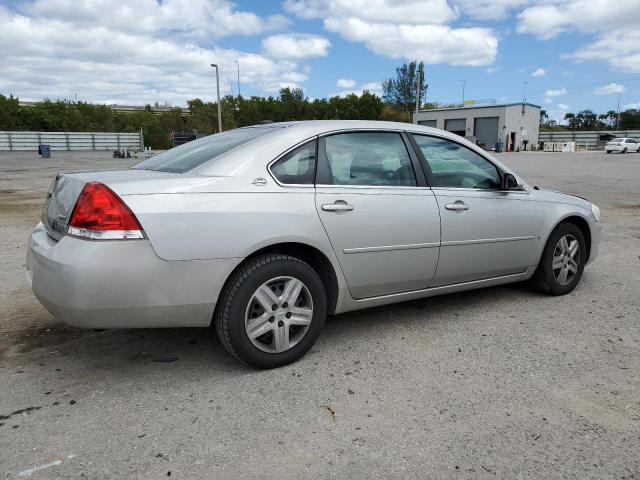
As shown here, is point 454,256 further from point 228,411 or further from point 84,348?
point 84,348

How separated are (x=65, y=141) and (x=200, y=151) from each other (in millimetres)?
62389

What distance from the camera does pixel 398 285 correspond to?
12.3 feet

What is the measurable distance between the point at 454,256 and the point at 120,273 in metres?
2.38

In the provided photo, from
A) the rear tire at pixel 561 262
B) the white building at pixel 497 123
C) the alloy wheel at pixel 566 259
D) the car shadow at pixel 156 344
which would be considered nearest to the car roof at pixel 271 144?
the car shadow at pixel 156 344

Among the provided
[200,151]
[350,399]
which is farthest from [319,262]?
[200,151]

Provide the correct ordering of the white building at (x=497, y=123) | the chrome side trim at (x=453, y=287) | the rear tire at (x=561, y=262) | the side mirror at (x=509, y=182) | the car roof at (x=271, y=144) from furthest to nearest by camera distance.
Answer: the white building at (x=497, y=123), the rear tire at (x=561, y=262), the side mirror at (x=509, y=182), the chrome side trim at (x=453, y=287), the car roof at (x=271, y=144)

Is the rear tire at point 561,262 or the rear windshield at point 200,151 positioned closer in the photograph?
the rear windshield at point 200,151

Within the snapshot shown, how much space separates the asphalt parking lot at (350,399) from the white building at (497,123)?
59279mm

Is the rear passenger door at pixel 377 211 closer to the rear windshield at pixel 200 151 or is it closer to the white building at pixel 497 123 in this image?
the rear windshield at pixel 200 151

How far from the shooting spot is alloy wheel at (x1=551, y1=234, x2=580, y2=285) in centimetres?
468

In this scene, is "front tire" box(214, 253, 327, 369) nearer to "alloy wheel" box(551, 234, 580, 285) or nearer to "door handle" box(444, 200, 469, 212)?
"door handle" box(444, 200, 469, 212)

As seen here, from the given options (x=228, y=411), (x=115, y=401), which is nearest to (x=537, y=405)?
(x=228, y=411)

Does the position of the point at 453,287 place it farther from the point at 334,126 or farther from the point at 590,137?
the point at 590,137

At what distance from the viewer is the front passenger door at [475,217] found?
392 cm
